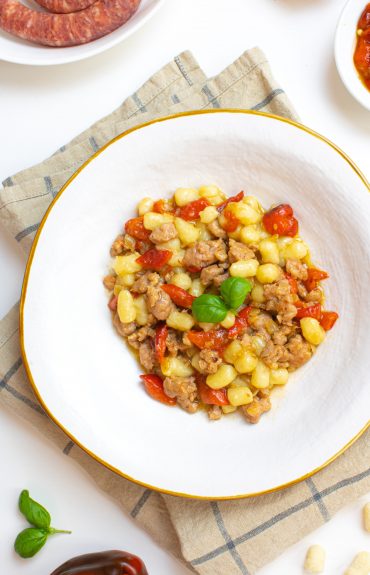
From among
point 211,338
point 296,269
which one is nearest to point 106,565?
point 211,338

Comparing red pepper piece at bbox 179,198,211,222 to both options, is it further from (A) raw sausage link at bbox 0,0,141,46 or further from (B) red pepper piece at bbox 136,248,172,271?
(A) raw sausage link at bbox 0,0,141,46

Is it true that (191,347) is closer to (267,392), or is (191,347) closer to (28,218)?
(267,392)

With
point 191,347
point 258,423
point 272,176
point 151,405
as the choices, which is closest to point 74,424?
point 151,405

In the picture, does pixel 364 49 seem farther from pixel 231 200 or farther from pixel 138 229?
pixel 138 229

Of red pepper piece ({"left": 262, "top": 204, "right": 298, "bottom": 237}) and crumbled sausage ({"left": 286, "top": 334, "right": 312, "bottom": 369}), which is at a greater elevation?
red pepper piece ({"left": 262, "top": 204, "right": 298, "bottom": 237})

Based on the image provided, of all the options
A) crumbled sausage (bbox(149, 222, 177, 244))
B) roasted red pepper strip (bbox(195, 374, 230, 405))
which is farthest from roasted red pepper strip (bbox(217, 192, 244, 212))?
roasted red pepper strip (bbox(195, 374, 230, 405))

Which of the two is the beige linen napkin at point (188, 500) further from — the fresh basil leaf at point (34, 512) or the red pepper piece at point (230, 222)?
the red pepper piece at point (230, 222)
